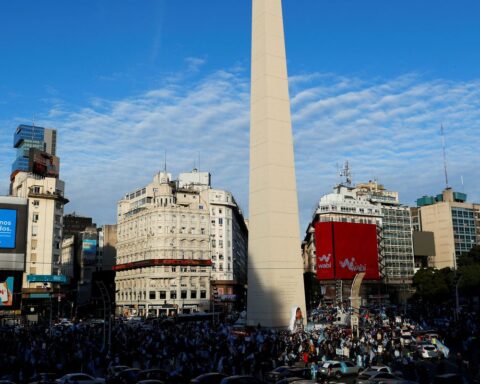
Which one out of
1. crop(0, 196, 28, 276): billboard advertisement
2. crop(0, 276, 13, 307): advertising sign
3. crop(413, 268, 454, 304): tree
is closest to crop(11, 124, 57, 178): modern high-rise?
crop(0, 196, 28, 276): billboard advertisement

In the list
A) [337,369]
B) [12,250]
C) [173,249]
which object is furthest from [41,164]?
[337,369]

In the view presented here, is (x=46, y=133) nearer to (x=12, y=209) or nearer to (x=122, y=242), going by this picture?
(x=122, y=242)

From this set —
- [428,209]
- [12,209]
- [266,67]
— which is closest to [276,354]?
[266,67]

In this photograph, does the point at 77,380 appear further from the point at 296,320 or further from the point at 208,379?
the point at 296,320

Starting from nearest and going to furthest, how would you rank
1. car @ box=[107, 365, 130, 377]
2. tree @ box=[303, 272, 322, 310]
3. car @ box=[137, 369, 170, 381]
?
car @ box=[137, 369, 170, 381] → car @ box=[107, 365, 130, 377] → tree @ box=[303, 272, 322, 310]

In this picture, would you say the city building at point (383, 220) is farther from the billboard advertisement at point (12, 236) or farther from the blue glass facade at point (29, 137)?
the blue glass facade at point (29, 137)

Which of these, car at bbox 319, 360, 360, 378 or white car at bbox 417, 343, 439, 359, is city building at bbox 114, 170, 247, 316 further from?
car at bbox 319, 360, 360, 378

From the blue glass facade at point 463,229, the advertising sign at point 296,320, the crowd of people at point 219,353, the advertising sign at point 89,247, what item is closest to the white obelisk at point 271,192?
the advertising sign at point 296,320
